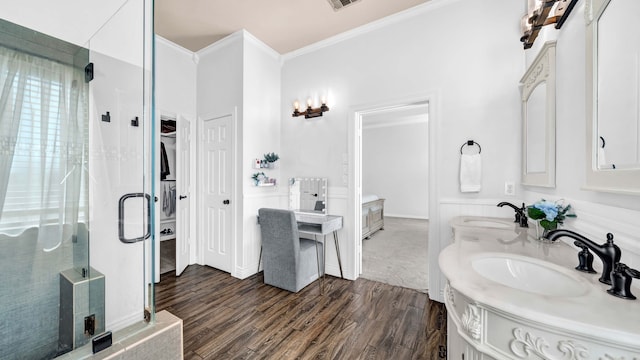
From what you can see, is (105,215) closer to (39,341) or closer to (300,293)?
(39,341)

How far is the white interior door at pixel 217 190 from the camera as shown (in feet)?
10.3

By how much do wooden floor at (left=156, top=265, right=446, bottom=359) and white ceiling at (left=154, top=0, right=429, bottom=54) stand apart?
3.00 m

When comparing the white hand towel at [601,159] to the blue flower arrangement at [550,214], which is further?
the blue flower arrangement at [550,214]

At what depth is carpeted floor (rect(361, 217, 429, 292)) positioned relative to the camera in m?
2.93

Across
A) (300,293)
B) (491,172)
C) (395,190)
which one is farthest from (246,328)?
(395,190)

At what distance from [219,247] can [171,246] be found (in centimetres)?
158

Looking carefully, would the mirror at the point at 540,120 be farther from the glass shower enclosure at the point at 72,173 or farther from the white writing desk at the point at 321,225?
the glass shower enclosure at the point at 72,173

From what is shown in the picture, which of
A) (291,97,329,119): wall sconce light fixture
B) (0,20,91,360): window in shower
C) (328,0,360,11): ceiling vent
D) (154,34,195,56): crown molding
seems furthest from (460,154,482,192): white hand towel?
(154,34,195,56): crown molding

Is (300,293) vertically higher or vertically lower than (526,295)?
lower

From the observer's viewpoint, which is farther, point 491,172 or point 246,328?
point 491,172

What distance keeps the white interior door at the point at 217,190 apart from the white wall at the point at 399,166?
4846 mm

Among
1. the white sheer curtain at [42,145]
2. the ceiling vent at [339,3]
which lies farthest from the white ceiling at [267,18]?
the white sheer curtain at [42,145]

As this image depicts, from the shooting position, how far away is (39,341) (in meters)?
1.39

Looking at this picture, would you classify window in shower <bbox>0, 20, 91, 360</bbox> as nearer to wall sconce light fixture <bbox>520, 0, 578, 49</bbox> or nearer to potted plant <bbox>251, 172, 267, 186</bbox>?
potted plant <bbox>251, 172, 267, 186</bbox>
